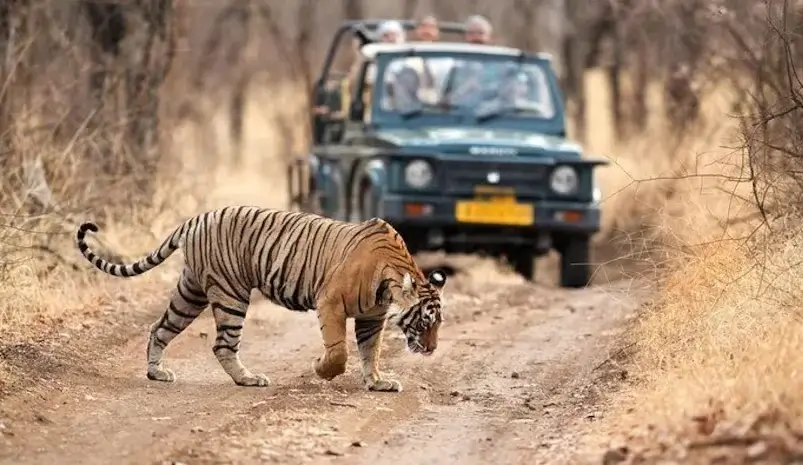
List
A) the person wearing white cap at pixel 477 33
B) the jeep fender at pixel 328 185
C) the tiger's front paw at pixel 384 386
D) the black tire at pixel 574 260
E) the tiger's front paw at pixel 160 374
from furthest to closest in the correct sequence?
the person wearing white cap at pixel 477 33 < the jeep fender at pixel 328 185 < the black tire at pixel 574 260 < the tiger's front paw at pixel 160 374 < the tiger's front paw at pixel 384 386

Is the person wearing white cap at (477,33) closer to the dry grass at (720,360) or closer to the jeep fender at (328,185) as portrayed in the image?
the jeep fender at (328,185)

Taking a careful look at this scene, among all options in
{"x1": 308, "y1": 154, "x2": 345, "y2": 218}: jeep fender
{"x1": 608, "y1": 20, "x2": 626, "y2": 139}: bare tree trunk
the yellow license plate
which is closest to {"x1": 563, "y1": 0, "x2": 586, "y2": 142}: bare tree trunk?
{"x1": 608, "y1": 20, "x2": 626, "y2": 139}: bare tree trunk

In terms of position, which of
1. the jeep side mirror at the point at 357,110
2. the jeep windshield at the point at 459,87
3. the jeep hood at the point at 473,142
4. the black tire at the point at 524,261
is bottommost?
the black tire at the point at 524,261

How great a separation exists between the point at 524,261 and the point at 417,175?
2037 mm

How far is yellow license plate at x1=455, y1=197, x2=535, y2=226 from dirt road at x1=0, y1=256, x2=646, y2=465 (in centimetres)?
205

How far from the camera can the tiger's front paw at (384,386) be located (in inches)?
346

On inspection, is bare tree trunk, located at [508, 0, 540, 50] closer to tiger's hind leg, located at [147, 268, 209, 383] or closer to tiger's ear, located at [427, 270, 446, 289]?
tiger's hind leg, located at [147, 268, 209, 383]

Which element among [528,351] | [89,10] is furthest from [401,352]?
[89,10]

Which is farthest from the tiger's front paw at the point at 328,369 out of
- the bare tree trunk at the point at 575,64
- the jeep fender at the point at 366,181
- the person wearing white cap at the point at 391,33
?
the bare tree trunk at the point at 575,64

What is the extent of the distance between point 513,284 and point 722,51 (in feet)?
16.5

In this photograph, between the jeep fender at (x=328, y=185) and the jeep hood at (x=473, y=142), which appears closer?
the jeep hood at (x=473, y=142)

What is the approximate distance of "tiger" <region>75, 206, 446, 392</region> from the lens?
28.0 ft

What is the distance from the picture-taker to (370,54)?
598 inches

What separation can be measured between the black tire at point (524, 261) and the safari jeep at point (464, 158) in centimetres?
1
